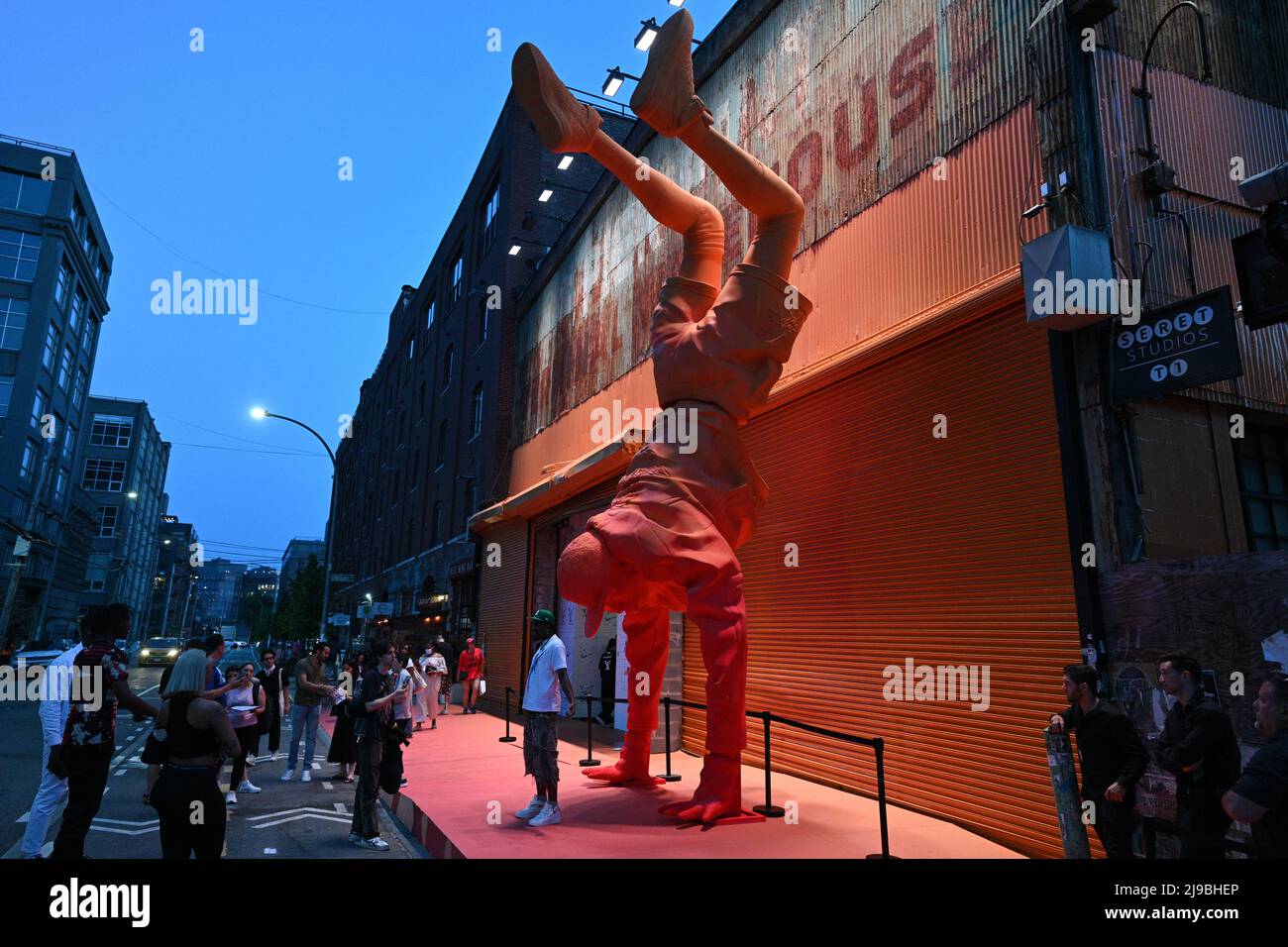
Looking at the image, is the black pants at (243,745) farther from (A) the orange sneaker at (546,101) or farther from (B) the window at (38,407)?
(B) the window at (38,407)

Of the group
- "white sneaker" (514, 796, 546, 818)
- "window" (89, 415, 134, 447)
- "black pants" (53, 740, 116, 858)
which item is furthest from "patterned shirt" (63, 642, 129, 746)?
"window" (89, 415, 134, 447)

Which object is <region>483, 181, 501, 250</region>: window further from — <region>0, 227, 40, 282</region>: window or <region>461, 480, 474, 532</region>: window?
<region>0, 227, 40, 282</region>: window

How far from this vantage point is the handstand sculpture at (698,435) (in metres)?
6.87

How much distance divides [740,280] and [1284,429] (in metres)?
5.21

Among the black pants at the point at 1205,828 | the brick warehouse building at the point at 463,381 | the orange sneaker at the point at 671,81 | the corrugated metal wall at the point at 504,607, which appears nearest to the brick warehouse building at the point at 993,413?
the black pants at the point at 1205,828

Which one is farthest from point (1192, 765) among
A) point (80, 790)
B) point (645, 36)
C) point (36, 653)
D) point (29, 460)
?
point (29, 460)

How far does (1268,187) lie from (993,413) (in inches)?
110

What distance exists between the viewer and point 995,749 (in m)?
6.64

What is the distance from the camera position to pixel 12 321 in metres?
35.7

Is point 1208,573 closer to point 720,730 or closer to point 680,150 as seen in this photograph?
point 720,730

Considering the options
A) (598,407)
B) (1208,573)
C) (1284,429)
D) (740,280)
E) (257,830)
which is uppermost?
(598,407)

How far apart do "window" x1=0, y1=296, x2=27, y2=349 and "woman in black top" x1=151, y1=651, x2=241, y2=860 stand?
41.3m
